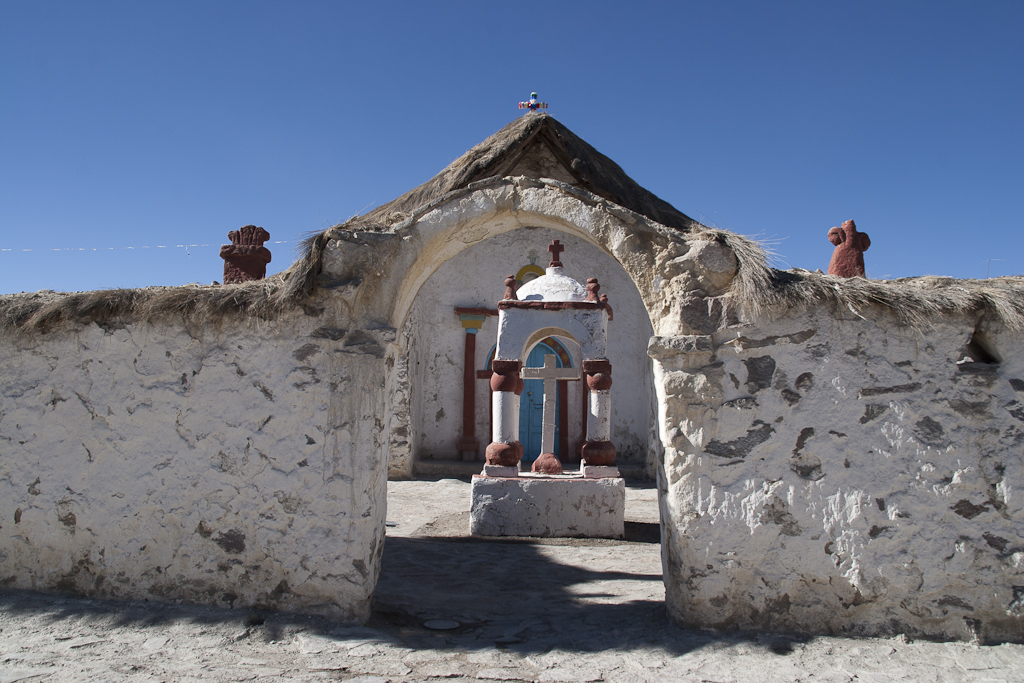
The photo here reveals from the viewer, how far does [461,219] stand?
296 centimetres

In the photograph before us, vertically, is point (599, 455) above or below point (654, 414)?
below

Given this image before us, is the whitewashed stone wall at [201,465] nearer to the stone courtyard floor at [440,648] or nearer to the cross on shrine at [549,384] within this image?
the stone courtyard floor at [440,648]

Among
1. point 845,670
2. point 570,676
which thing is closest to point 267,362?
point 570,676

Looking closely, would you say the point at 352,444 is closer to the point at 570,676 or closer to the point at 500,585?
the point at 570,676

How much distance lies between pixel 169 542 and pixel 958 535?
333cm

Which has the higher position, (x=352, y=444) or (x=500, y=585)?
(x=352, y=444)

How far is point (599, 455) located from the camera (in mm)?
5543

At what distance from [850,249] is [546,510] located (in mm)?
3134

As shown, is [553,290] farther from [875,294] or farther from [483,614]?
[875,294]

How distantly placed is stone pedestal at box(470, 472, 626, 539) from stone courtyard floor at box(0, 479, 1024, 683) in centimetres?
193

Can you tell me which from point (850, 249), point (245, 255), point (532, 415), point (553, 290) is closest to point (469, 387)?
point (532, 415)

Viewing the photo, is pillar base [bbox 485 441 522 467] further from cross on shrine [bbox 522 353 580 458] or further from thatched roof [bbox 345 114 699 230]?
thatched roof [bbox 345 114 699 230]

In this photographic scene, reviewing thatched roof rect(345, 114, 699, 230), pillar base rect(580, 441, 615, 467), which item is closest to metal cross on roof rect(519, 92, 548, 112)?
thatched roof rect(345, 114, 699, 230)

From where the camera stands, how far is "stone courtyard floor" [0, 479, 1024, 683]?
2.27 meters
